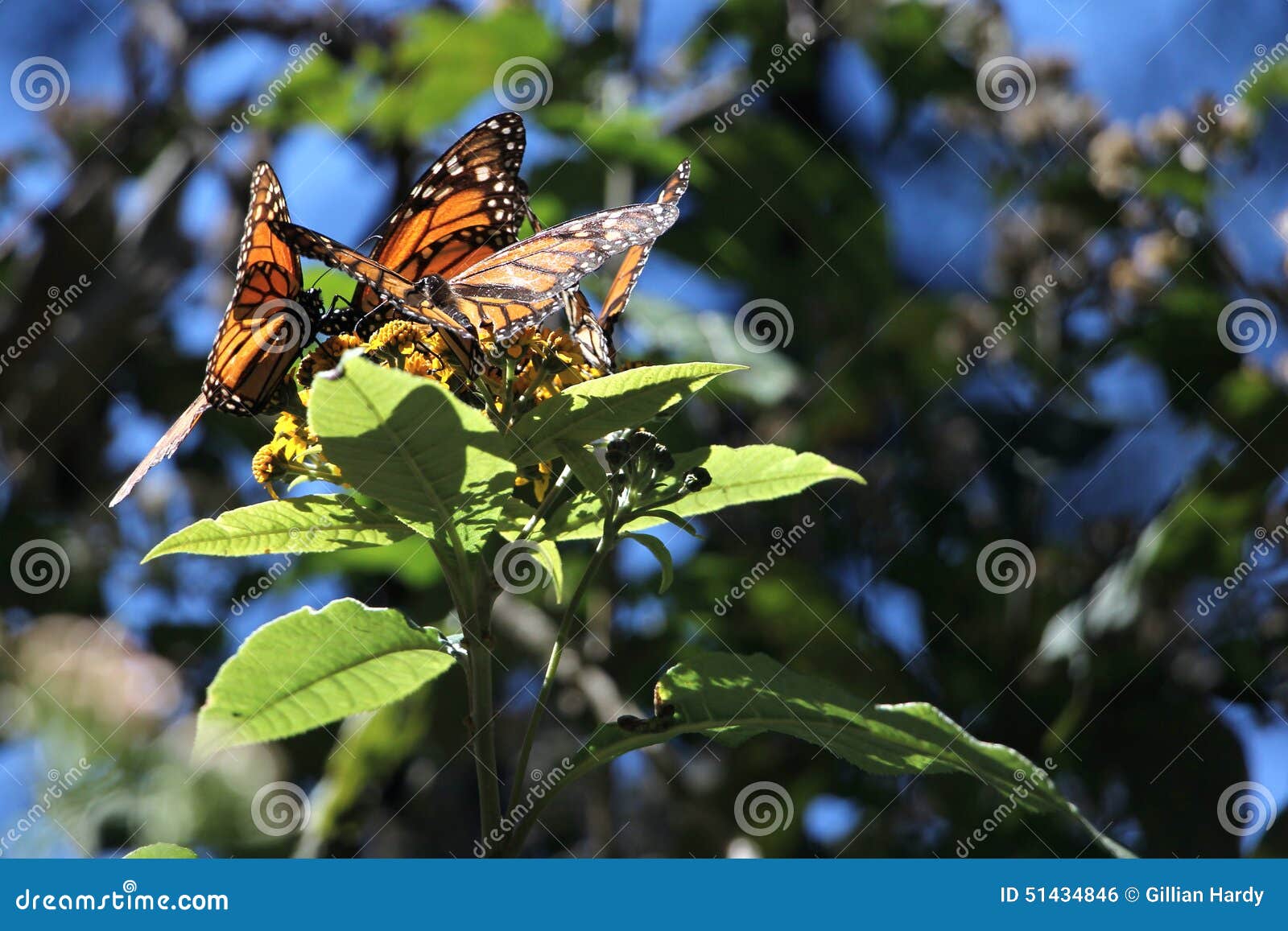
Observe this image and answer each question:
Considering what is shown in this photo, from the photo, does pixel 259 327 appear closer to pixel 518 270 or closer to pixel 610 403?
pixel 518 270

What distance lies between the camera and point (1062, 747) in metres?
3.10

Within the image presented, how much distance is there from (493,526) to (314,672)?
0.78 ft

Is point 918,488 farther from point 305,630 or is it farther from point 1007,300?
point 305,630

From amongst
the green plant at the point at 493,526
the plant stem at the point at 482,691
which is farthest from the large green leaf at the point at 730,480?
the plant stem at the point at 482,691

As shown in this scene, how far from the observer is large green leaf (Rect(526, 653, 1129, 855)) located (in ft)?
4.31

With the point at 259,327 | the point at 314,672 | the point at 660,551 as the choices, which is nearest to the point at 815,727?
the point at 660,551

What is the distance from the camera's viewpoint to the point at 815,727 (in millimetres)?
1341

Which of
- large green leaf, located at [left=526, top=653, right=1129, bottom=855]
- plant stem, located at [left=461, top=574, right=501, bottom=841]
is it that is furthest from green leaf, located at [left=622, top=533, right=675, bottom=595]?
plant stem, located at [left=461, top=574, right=501, bottom=841]

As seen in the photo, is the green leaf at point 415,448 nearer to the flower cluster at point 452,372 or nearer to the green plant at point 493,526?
the green plant at point 493,526

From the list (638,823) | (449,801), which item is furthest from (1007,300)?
(449,801)

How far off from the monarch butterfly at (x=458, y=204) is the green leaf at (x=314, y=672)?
2.24 feet

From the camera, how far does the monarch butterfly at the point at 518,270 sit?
4.60ft

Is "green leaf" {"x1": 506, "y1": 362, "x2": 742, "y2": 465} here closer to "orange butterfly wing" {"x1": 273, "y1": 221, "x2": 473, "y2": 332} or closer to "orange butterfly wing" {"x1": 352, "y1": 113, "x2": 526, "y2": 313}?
"orange butterfly wing" {"x1": 273, "y1": 221, "x2": 473, "y2": 332}

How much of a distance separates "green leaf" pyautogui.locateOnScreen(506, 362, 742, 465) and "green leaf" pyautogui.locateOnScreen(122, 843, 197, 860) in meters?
0.57
